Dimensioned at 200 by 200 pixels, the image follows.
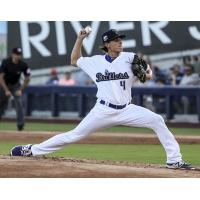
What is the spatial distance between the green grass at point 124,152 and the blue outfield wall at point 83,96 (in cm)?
636

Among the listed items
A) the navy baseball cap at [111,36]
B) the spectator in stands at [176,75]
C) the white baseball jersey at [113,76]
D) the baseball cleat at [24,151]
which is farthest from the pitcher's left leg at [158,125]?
the spectator in stands at [176,75]

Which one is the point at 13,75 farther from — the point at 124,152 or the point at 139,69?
the point at 139,69

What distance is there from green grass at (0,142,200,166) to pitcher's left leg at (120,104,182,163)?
106 centimetres

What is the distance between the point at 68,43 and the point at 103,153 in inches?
472

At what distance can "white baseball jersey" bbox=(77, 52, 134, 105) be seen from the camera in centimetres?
933

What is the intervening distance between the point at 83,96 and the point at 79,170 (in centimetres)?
1280

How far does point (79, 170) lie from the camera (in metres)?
8.79

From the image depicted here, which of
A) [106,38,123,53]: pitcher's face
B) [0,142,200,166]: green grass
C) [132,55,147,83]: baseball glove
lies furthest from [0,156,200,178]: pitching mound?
[106,38,123,53]: pitcher's face

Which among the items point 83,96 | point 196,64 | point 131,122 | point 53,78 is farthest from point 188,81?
point 131,122

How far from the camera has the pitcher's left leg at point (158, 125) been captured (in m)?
9.29

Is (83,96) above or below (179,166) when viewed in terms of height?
above

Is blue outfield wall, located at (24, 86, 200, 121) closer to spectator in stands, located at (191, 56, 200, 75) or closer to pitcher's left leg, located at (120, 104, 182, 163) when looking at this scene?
spectator in stands, located at (191, 56, 200, 75)
